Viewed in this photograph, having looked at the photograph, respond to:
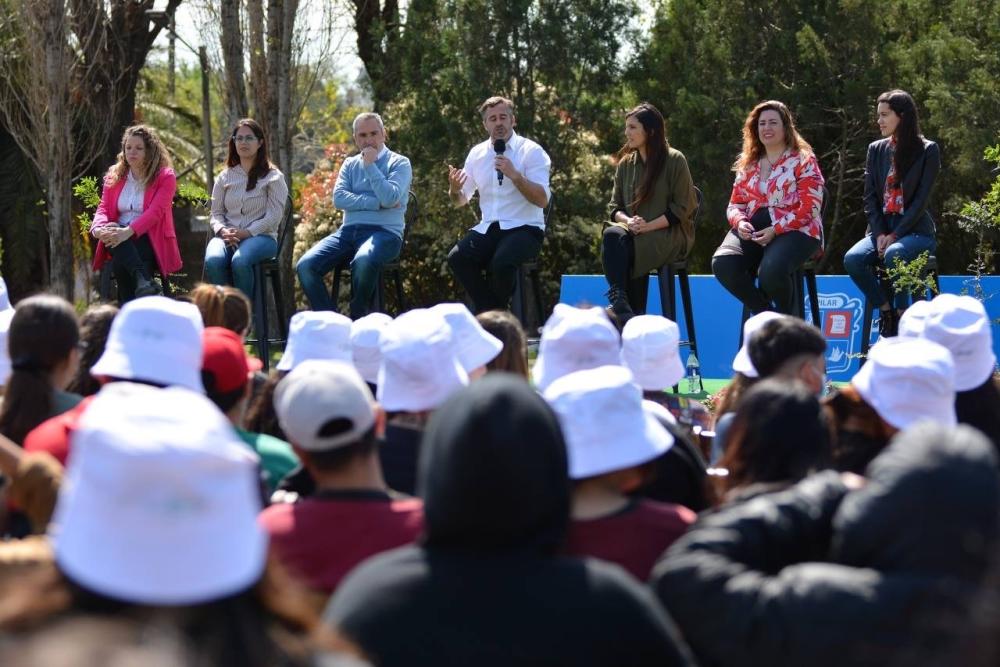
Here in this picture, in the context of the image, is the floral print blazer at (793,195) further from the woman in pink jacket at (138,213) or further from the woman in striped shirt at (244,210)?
the woman in pink jacket at (138,213)

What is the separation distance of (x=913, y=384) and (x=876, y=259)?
4795 millimetres

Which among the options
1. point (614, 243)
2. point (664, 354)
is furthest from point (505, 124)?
point (664, 354)

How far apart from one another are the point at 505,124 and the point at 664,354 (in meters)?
3.61

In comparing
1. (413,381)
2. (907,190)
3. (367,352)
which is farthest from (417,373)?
(907,190)

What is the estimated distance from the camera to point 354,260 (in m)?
8.62

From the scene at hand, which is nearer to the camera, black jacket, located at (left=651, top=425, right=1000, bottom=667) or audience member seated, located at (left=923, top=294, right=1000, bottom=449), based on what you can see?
black jacket, located at (left=651, top=425, right=1000, bottom=667)

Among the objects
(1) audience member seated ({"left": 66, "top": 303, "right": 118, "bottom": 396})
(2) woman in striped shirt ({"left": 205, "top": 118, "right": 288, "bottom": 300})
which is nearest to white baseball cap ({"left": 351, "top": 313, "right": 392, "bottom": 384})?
(1) audience member seated ({"left": 66, "top": 303, "right": 118, "bottom": 396})

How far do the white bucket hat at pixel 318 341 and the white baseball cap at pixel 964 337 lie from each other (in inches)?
82.8

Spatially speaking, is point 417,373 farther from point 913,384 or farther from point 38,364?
point 913,384

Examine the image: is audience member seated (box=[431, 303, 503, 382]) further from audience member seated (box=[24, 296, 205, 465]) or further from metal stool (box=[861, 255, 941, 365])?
metal stool (box=[861, 255, 941, 365])

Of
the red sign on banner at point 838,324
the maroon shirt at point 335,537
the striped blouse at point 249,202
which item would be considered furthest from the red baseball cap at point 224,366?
the red sign on banner at point 838,324

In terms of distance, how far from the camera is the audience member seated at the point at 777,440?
2.87 meters

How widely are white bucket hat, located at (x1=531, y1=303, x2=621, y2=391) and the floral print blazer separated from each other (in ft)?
12.5

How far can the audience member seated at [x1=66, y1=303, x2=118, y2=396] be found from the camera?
4.84 m
